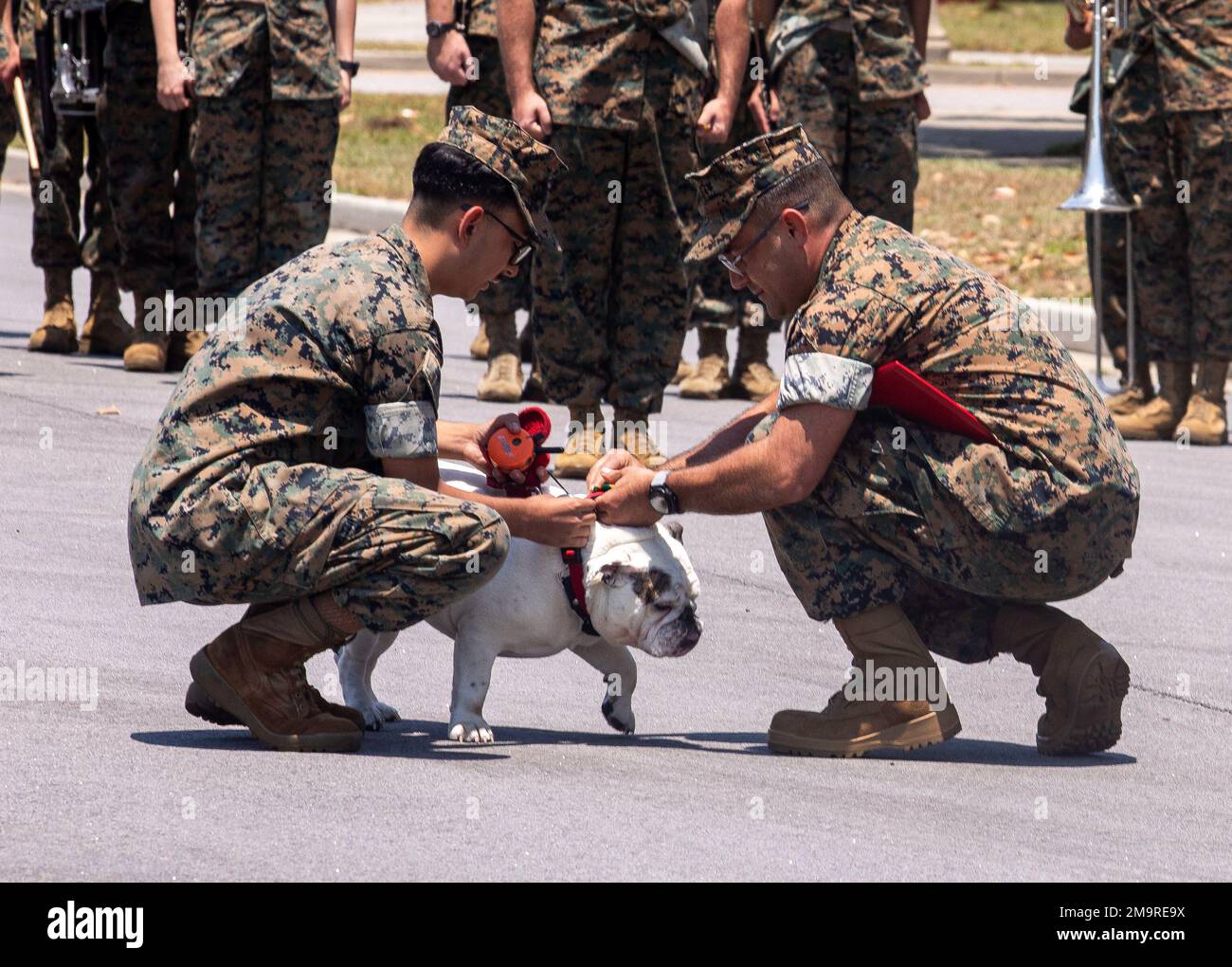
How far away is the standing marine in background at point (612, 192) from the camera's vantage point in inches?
311

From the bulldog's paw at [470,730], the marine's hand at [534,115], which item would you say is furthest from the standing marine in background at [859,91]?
the bulldog's paw at [470,730]

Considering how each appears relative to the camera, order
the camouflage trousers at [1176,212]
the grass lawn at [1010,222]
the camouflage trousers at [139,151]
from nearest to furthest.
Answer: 1. the camouflage trousers at [1176,212]
2. the camouflage trousers at [139,151]
3. the grass lawn at [1010,222]

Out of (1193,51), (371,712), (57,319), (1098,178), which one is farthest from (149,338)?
(371,712)

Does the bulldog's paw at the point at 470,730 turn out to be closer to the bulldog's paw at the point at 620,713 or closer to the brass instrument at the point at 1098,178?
the bulldog's paw at the point at 620,713

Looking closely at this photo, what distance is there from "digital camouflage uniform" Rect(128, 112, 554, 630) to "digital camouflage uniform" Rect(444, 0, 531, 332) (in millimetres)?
5030

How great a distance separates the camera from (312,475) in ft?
15.6

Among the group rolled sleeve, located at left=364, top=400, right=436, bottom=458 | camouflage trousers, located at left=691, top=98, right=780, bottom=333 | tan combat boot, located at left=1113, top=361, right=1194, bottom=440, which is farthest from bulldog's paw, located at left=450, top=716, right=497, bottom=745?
tan combat boot, located at left=1113, top=361, right=1194, bottom=440

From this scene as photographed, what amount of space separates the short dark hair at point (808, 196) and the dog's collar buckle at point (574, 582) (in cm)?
92

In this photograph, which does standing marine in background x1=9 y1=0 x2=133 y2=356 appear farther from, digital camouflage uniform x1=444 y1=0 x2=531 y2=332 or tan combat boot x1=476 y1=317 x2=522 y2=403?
tan combat boot x1=476 y1=317 x2=522 y2=403

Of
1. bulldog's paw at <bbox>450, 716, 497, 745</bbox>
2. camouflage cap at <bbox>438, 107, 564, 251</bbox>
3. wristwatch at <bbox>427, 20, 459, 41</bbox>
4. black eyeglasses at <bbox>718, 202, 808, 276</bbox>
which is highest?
camouflage cap at <bbox>438, 107, 564, 251</bbox>

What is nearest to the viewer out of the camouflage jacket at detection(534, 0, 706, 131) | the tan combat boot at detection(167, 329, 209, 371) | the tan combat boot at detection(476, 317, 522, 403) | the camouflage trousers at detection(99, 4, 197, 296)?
the camouflage jacket at detection(534, 0, 706, 131)

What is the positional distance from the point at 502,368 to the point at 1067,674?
495cm

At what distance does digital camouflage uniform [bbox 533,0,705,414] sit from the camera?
7.91 metres
